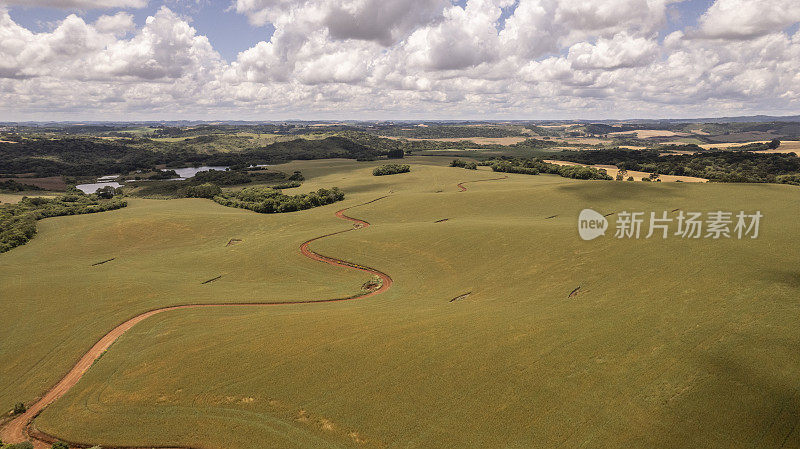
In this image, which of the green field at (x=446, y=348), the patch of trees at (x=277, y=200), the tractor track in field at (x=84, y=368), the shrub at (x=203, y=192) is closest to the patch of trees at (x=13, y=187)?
the shrub at (x=203, y=192)

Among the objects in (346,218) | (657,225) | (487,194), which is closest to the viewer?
(657,225)

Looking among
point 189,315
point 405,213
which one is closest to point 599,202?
point 405,213

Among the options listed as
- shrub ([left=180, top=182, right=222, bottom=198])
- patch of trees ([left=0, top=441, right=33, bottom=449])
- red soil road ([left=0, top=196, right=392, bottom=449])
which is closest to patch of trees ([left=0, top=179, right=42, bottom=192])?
shrub ([left=180, top=182, right=222, bottom=198])

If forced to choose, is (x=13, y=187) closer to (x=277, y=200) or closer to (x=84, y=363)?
(x=277, y=200)

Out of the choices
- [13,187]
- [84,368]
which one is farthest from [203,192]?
[84,368]

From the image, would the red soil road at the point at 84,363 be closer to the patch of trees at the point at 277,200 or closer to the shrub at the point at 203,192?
the patch of trees at the point at 277,200

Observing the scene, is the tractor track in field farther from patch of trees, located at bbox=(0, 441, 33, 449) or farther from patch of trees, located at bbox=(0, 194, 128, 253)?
patch of trees, located at bbox=(0, 194, 128, 253)

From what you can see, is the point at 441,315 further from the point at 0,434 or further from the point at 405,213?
the point at 405,213
